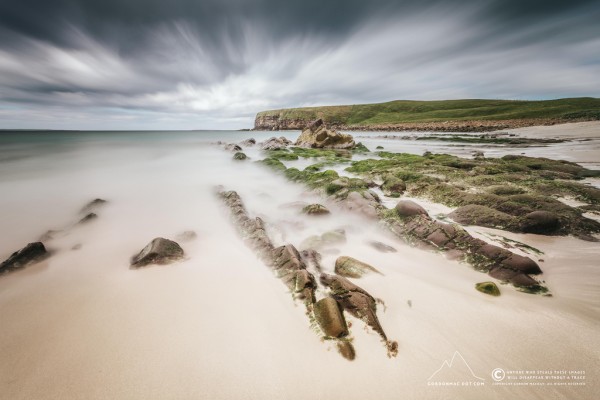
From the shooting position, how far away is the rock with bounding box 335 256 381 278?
13.6 feet

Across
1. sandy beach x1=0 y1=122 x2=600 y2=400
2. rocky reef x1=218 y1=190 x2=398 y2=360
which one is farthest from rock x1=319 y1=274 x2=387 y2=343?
sandy beach x1=0 y1=122 x2=600 y2=400

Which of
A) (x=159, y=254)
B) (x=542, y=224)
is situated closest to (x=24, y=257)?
(x=159, y=254)

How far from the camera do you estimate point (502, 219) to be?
5695mm

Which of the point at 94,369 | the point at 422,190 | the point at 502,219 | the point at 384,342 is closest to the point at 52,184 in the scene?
the point at 94,369

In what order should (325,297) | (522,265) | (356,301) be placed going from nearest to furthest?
(356,301) < (325,297) < (522,265)

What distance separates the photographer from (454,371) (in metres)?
2.58

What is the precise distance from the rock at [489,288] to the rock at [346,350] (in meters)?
2.47

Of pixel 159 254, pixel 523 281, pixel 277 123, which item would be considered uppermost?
pixel 277 123

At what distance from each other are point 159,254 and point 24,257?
106 inches

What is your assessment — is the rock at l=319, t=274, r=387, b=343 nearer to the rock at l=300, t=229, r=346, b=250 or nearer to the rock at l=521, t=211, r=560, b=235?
the rock at l=300, t=229, r=346, b=250

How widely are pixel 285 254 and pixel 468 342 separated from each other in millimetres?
2996

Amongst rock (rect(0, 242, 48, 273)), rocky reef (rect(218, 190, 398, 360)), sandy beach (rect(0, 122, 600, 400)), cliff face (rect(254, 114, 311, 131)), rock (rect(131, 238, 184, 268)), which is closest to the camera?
sandy beach (rect(0, 122, 600, 400))

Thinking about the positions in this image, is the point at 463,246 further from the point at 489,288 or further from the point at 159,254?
the point at 159,254

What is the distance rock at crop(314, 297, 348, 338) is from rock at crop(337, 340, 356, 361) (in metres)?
0.10
